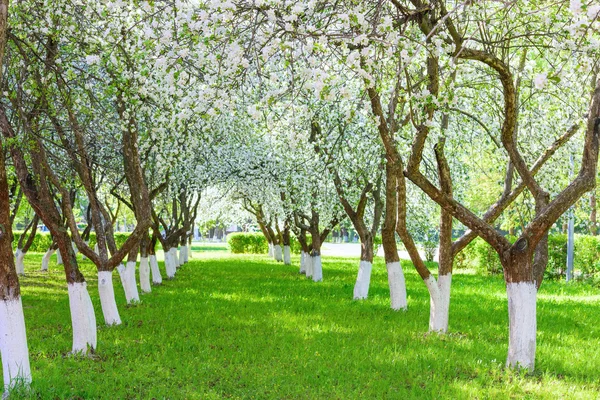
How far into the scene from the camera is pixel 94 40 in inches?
341

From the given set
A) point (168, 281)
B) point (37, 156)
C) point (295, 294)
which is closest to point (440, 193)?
point (37, 156)

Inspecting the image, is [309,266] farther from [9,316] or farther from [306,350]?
[9,316]

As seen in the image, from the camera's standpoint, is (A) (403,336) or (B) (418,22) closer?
(B) (418,22)

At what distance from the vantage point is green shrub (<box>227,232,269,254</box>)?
158 feet

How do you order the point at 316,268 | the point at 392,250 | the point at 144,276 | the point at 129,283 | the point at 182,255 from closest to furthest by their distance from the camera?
the point at 392,250 → the point at 129,283 → the point at 144,276 → the point at 316,268 → the point at 182,255

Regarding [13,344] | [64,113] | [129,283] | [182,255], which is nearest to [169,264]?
[129,283]

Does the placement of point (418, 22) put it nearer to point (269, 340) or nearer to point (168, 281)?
point (269, 340)

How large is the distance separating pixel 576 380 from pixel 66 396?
6121 millimetres

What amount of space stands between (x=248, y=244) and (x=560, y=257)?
28139mm

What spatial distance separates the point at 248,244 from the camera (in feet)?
159

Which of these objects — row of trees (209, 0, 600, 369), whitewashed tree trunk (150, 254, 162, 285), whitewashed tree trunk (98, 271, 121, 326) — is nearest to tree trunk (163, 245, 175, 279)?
whitewashed tree trunk (150, 254, 162, 285)

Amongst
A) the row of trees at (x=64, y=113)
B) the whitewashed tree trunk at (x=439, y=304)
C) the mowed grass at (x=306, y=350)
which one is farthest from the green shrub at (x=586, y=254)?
the row of trees at (x=64, y=113)

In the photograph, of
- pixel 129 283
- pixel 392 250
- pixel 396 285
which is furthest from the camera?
pixel 129 283

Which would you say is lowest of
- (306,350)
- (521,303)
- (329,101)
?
(306,350)
